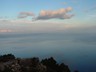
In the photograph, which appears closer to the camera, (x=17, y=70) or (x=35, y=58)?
(x=17, y=70)

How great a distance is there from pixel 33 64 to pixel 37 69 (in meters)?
1.85

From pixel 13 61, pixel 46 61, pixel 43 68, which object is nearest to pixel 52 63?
pixel 46 61

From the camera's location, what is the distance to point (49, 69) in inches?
2416

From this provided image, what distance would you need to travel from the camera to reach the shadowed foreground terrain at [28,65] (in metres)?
55.3

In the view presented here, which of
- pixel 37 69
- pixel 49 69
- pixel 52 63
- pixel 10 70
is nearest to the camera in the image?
pixel 10 70

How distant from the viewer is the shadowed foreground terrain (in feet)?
181

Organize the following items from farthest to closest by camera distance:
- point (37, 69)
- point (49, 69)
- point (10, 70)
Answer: point (49, 69) < point (37, 69) < point (10, 70)

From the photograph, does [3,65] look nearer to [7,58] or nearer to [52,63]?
[7,58]

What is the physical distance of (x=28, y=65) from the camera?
58688 mm

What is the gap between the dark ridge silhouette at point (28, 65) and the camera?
5531 cm

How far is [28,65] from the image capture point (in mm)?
58688

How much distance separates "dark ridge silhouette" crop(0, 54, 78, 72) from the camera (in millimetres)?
55312

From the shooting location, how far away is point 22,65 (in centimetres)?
5800

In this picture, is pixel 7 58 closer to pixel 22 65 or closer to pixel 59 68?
pixel 22 65
